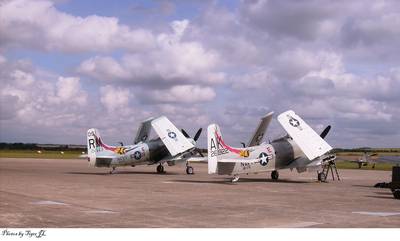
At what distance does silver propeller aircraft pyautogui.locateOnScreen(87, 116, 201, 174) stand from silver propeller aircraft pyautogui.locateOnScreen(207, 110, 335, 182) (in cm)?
961

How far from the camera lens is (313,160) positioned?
1362 inches

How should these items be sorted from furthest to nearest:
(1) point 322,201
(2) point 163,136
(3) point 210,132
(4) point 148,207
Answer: (2) point 163,136 → (3) point 210,132 → (1) point 322,201 → (4) point 148,207

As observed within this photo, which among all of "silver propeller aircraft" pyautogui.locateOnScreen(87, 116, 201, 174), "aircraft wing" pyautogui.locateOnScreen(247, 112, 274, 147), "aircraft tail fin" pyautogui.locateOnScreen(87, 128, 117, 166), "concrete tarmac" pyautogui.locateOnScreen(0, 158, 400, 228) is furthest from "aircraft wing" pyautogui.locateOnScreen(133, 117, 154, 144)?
"concrete tarmac" pyautogui.locateOnScreen(0, 158, 400, 228)

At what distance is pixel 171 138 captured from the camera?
42531mm

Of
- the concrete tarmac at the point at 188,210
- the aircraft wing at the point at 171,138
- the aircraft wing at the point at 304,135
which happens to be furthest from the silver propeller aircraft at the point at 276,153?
the aircraft wing at the point at 171,138

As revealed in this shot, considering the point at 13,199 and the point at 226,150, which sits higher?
the point at 226,150

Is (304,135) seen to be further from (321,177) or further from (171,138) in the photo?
(171,138)

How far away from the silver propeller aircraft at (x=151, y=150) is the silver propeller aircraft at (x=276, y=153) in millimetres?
9610

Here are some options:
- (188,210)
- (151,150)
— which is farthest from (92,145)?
(188,210)

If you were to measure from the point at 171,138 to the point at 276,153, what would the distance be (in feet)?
37.2
